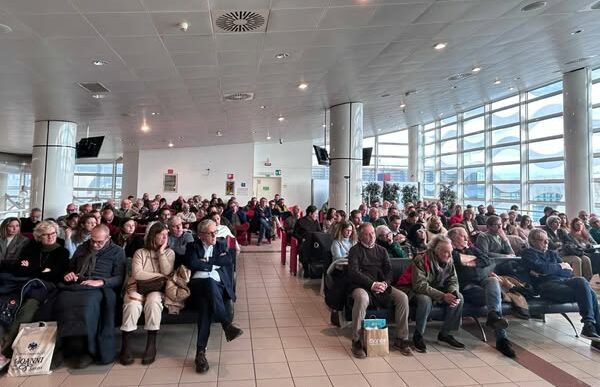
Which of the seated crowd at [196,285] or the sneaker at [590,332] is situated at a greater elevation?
the seated crowd at [196,285]

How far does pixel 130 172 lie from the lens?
16.9 m

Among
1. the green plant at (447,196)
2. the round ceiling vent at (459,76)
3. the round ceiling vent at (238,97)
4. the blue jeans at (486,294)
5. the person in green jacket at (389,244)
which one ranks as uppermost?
the round ceiling vent at (459,76)

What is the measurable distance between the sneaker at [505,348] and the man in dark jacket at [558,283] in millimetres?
847

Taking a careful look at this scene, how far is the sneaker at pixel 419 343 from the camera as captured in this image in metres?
3.53

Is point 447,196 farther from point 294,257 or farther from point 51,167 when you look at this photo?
point 51,167

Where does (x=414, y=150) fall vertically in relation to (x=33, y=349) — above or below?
above

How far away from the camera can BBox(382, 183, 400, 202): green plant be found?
1533cm

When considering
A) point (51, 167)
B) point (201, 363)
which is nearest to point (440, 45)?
point (201, 363)

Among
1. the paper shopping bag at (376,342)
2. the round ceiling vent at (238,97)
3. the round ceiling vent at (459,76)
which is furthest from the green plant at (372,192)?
the paper shopping bag at (376,342)

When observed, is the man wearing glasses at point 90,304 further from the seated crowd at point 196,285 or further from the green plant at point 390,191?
the green plant at point 390,191

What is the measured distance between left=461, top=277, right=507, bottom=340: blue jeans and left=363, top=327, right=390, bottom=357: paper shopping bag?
1.12m

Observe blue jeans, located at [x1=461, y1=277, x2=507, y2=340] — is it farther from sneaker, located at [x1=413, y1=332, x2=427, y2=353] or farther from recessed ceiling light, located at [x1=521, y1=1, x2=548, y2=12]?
recessed ceiling light, located at [x1=521, y1=1, x2=548, y2=12]

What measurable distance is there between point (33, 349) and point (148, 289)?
0.96 m

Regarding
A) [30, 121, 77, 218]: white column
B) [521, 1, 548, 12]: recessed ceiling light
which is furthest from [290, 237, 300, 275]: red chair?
[30, 121, 77, 218]: white column
